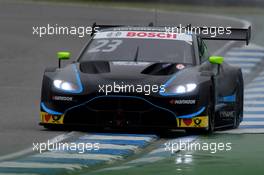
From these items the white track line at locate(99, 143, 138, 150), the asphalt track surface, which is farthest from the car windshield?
the white track line at locate(99, 143, 138, 150)

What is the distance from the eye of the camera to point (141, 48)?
1497cm

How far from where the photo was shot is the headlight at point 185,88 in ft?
44.6

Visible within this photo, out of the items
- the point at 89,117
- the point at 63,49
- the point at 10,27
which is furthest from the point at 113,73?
the point at 10,27

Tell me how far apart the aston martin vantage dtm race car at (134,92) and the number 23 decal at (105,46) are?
0.09 m

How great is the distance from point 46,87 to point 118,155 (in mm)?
2499

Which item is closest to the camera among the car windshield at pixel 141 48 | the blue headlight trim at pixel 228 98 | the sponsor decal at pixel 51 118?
A: the sponsor decal at pixel 51 118

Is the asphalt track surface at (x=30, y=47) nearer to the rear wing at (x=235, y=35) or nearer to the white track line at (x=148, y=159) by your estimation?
the white track line at (x=148, y=159)

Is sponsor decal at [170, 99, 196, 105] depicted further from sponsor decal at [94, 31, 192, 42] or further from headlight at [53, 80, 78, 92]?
sponsor decal at [94, 31, 192, 42]

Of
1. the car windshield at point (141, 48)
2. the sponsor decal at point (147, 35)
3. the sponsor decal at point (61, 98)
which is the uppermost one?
the sponsor decal at point (147, 35)

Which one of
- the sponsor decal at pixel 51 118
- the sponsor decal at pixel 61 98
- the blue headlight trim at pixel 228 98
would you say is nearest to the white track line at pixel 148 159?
the sponsor decal at pixel 61 98

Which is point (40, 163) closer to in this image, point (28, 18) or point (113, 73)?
point (113, 73)

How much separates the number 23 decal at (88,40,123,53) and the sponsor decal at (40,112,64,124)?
1.45 meters

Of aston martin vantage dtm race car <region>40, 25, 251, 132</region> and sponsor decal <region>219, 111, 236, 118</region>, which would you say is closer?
aston martin vantage dtm race car <region>40, 25, 251, 132</region>

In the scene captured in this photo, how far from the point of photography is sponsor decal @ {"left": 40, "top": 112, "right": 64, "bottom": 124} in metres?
13.8
